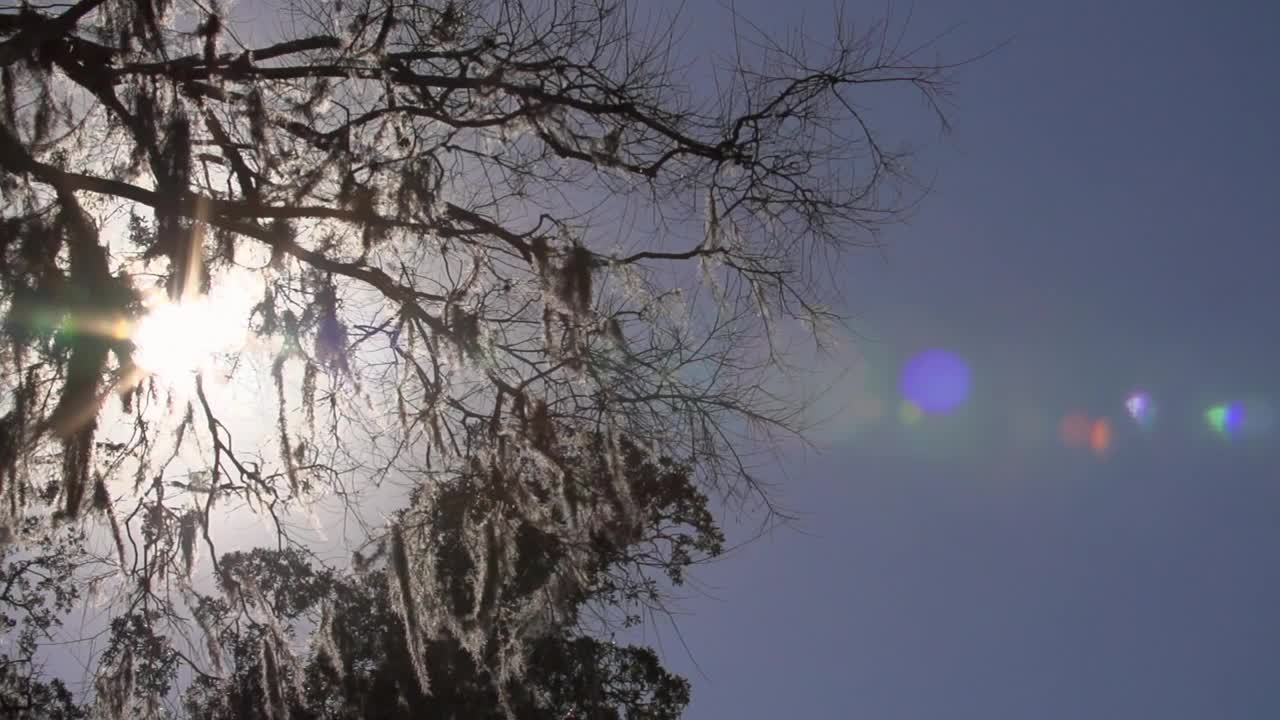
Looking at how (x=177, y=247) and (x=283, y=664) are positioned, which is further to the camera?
(x=283, y=664)

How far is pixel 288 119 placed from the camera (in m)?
3.47

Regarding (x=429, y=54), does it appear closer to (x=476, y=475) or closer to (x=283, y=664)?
(x=476, y=475)

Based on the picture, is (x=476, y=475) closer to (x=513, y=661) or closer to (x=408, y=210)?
(x=513, y=661)

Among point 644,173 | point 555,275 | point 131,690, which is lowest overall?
point 131,690

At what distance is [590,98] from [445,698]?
5552 millimetres

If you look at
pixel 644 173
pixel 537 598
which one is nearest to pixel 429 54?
pixel 644 173

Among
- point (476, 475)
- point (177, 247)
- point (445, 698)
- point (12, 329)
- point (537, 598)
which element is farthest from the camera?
point (445, 698)

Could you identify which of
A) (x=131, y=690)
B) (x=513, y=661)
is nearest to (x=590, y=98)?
(x=513, y=661)

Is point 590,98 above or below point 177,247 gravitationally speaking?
above

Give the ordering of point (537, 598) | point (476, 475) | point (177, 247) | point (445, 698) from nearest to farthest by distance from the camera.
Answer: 1. point (177, 247)
2. point (537, 598)
3. point (476, 475)
4. point (445, 698)

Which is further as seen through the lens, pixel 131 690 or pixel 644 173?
pixel 644 173

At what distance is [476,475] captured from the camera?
3322 mm

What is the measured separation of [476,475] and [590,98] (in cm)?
154

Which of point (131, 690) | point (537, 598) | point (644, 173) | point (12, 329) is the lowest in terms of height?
point (131, 690)
